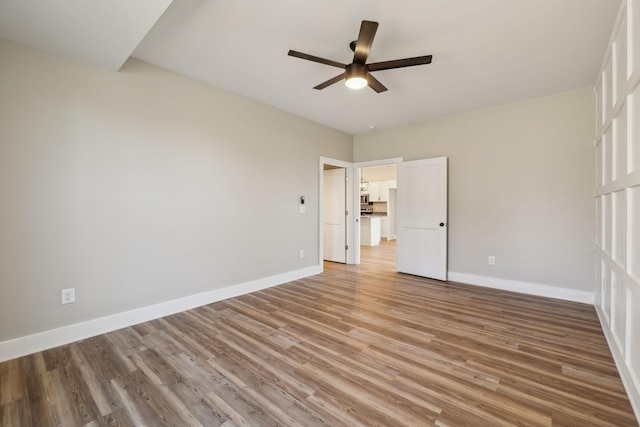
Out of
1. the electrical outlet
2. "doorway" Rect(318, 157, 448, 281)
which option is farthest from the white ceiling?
the electrical outlet

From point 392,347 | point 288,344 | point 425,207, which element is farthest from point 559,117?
point 288,344

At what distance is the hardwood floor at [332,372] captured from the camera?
5.24 ft

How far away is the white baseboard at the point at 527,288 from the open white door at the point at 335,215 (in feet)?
7.13

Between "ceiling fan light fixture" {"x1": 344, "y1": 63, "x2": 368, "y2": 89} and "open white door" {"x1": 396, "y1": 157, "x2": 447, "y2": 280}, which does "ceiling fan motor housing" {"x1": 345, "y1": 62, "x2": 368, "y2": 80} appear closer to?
"ceiling fan light fixture" {"x1": 344, "y1": 63, "x2": 368, "y2": 89}

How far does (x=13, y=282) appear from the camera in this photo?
221 cm

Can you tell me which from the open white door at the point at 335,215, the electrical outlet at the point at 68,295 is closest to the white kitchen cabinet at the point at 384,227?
the open white door at the point at 335,215

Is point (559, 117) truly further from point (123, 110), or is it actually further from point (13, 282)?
point (13, 282)

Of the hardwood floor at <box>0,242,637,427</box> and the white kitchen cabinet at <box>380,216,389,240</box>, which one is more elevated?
the white kitchen cabinet at <box>380,216,389,240</box>

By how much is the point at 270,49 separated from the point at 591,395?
3.53 metres

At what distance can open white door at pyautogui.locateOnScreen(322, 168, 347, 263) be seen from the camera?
18.7ft

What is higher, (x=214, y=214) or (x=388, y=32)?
(x=388, y=32)

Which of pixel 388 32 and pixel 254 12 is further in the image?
pixel 388 32

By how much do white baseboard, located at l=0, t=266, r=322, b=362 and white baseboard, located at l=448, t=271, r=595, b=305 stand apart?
122 inches

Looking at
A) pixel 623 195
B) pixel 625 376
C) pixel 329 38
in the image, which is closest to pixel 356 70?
pixel 329 38
